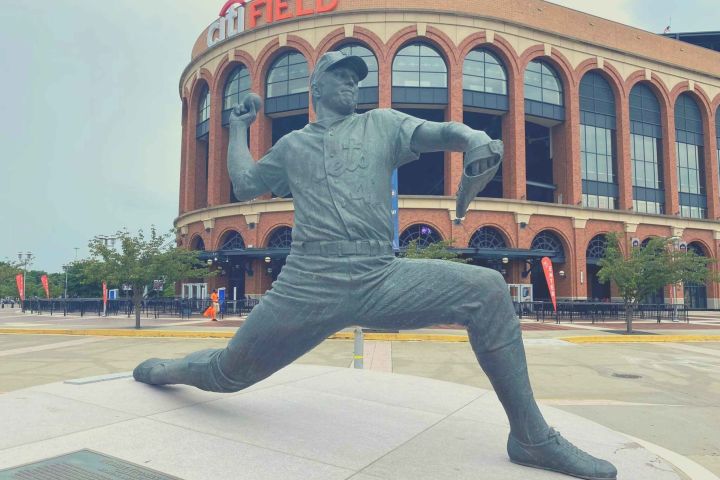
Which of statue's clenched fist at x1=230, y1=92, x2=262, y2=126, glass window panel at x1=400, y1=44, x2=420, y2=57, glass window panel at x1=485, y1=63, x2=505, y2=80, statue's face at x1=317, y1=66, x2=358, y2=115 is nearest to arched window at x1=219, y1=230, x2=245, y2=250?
glass window panel at x1=400, y1=44, x2=420, y2=57

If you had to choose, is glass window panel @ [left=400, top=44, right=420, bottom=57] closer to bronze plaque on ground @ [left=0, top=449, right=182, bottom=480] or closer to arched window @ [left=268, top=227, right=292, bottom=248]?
arched window @ [left=268, top=227, right=292, bottom=248]

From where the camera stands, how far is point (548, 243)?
31781mm

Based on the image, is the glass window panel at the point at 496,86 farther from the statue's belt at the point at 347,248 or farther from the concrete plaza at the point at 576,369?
the statue's belt at the point at 347,248

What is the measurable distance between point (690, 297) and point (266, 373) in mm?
41160

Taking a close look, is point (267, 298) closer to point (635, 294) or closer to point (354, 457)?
point (354, 457)

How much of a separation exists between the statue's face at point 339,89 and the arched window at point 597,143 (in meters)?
33.0

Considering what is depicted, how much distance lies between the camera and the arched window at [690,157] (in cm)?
3694

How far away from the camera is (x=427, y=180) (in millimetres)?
38000

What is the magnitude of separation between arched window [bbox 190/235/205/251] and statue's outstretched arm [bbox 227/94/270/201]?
108 feet

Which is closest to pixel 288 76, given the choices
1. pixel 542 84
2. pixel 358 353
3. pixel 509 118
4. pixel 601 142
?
pixel 509 118

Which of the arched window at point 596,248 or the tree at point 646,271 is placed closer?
the tree at point 646,271

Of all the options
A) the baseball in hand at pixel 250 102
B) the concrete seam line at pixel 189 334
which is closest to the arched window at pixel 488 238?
the concrete seam line at pixel 189 334

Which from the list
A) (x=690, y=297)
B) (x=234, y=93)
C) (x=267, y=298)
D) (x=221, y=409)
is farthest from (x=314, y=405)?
(x=690, y=297)

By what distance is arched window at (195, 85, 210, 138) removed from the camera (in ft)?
120
